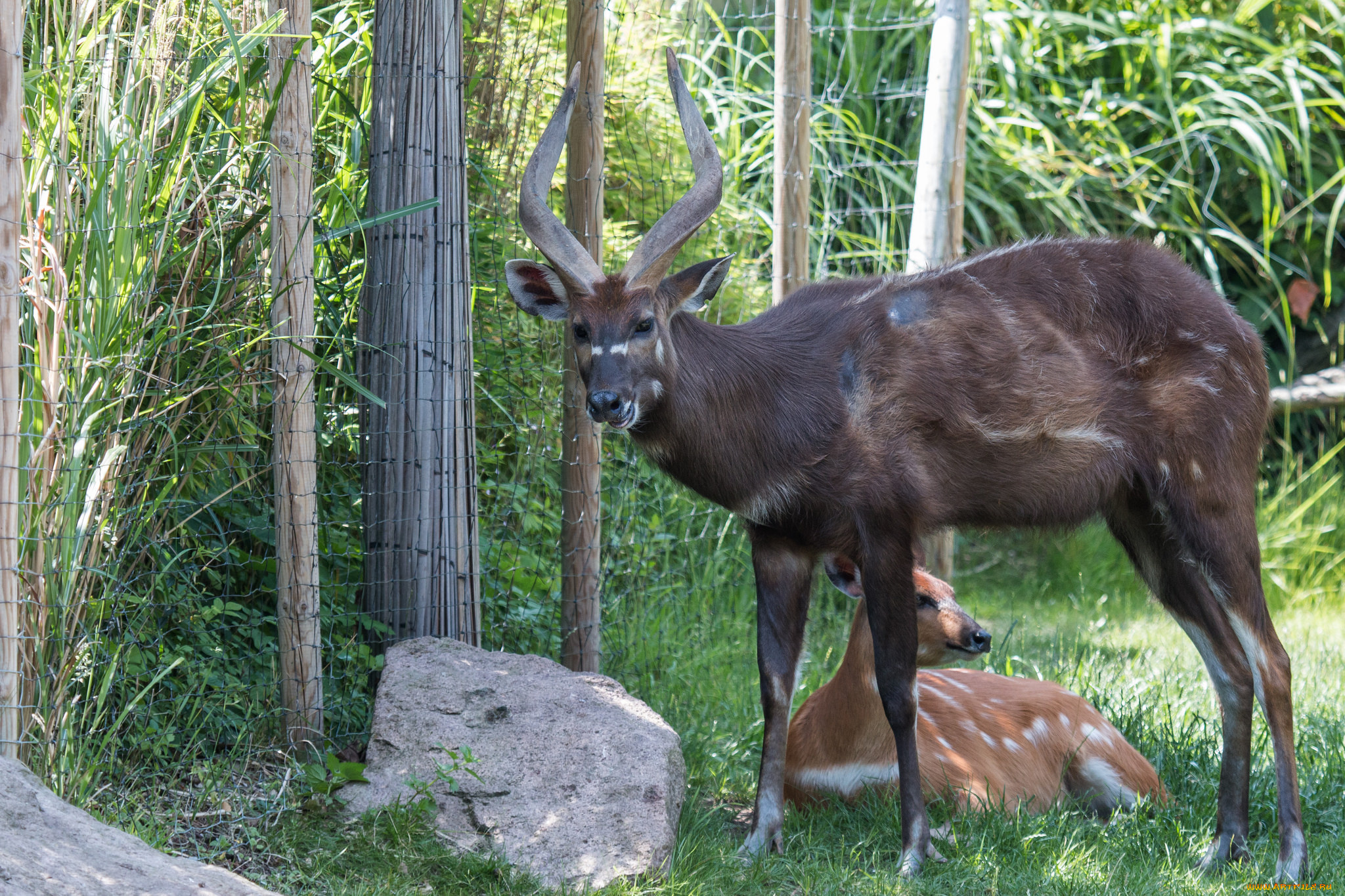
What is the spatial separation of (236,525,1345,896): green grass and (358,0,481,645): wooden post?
35.9 inches

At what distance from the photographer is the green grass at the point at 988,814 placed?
376 centimetres

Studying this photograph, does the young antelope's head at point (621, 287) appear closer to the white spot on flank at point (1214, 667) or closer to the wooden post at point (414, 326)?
the wooden post at point (414, 326)

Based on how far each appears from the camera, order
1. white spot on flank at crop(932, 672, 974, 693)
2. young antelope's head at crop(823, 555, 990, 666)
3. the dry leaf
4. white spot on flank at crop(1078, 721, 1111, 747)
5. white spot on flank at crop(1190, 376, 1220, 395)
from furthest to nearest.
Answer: the dry leaf < white spot on flank at crop(932, 672, 974, 693) < white spot on flank at crop(1078, 721, 1111, 747) < young antelope's head at crop(823, 555, 990, 666) < white spot on flank at crop(1190, 376, 1220, 395)

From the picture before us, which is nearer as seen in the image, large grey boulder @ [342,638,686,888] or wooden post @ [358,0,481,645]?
large grey boulder @ [342,638,686,888]

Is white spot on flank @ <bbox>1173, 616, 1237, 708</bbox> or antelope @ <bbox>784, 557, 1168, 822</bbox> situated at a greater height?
white spot on flank @ <bbox>1173, 616, 1237, 708</bbox>

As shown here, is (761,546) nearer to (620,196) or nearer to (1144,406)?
(1144,406)

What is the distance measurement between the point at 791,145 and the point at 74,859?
4063 millimetres

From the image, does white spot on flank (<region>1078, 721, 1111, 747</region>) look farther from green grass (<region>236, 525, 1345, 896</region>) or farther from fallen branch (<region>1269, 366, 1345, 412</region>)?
fallen branch (<region>1269, 366, 1345, 412</region>)

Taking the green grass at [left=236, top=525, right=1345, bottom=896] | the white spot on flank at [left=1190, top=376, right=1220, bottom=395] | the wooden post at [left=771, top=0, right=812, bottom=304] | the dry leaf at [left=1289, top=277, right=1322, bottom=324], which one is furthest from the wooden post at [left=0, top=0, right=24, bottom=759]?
the dry leaf at [left=1289, top=277, right=1322, bottom=324]

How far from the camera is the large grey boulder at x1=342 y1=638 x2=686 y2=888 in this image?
378cm

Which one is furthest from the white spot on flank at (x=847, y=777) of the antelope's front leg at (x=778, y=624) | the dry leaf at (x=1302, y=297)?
the dry leaf at (x=1302, y=297)

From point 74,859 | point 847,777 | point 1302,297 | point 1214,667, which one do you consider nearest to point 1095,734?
point 1214,667

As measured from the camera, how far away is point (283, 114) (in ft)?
13.1

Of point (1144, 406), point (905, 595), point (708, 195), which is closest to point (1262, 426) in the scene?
point (1144, 406)
